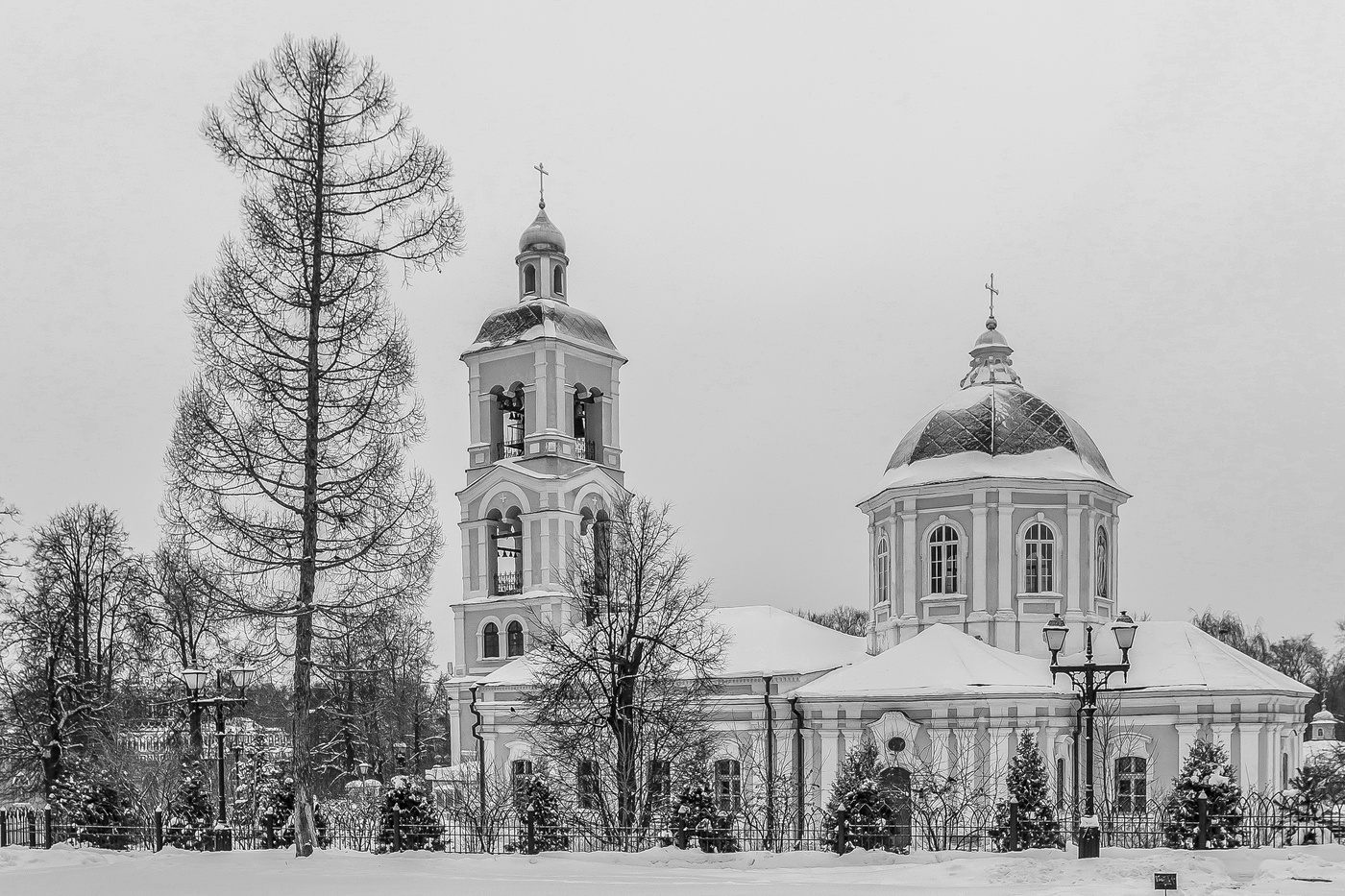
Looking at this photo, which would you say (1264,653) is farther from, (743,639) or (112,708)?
(112,708)

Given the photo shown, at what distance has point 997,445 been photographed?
28.1 meters

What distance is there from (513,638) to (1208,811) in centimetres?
2054

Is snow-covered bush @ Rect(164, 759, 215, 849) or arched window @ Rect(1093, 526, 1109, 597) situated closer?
snow-covered bush @ Rect(164, 759, 215, 849)

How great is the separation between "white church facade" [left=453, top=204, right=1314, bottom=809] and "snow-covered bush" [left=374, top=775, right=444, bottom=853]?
31.1ft

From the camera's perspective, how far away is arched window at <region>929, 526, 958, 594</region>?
27922 mm

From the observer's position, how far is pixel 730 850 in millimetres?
17500

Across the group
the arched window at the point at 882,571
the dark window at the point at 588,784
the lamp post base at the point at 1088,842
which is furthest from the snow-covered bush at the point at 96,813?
the arched window at the point at 882,571

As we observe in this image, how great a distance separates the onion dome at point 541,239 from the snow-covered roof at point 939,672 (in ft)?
50.3

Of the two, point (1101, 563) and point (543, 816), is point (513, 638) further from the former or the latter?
point (543, 816)

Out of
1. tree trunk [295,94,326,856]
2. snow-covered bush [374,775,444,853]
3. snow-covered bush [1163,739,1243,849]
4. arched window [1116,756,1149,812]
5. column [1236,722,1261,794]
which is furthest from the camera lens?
arched window [1116,756,1149,812]

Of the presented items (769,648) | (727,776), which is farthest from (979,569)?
(727,776)

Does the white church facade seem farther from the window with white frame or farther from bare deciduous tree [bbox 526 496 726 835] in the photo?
bare deciduous tree [bbox 526 496 726 835]

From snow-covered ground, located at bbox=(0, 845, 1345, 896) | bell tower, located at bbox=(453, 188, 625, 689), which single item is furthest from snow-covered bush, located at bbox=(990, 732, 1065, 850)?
bell tower, located at bbox=(453, 188, 625, 689)

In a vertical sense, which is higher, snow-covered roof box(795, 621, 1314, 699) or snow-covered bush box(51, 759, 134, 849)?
snow-covered roof box(795, 621, 1314, 699)
